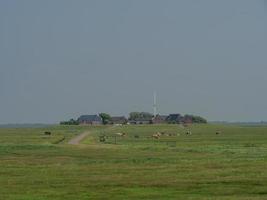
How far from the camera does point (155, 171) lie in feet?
134

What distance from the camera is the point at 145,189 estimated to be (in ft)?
102

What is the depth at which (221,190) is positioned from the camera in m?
30.2

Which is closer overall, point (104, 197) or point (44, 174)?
point (104, 197)

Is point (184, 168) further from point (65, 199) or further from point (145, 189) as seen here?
point (65, 199)

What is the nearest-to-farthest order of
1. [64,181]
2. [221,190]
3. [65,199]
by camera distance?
[65,199] → [221,190] → [64,181]

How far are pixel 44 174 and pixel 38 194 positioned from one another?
10452 mm

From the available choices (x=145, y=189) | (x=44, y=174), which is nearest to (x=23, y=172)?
(x=44, y=174)

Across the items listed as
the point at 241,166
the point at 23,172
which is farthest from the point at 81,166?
the point at 241,166

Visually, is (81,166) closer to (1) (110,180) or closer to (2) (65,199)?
(1) (110,180)

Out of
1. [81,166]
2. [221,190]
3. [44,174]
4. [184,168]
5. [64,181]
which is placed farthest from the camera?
[81,166]

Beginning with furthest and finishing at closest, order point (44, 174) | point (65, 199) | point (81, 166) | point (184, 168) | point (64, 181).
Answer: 1. point (81, 166)
2. point (184, 168)
3. point (44, 174)
4. point (64, 181)
5. point (65, 199)

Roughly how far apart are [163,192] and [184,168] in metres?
12.9

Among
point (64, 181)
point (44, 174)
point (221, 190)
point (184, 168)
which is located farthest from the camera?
point (184, 168)

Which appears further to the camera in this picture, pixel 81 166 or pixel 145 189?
pixel 81 166
